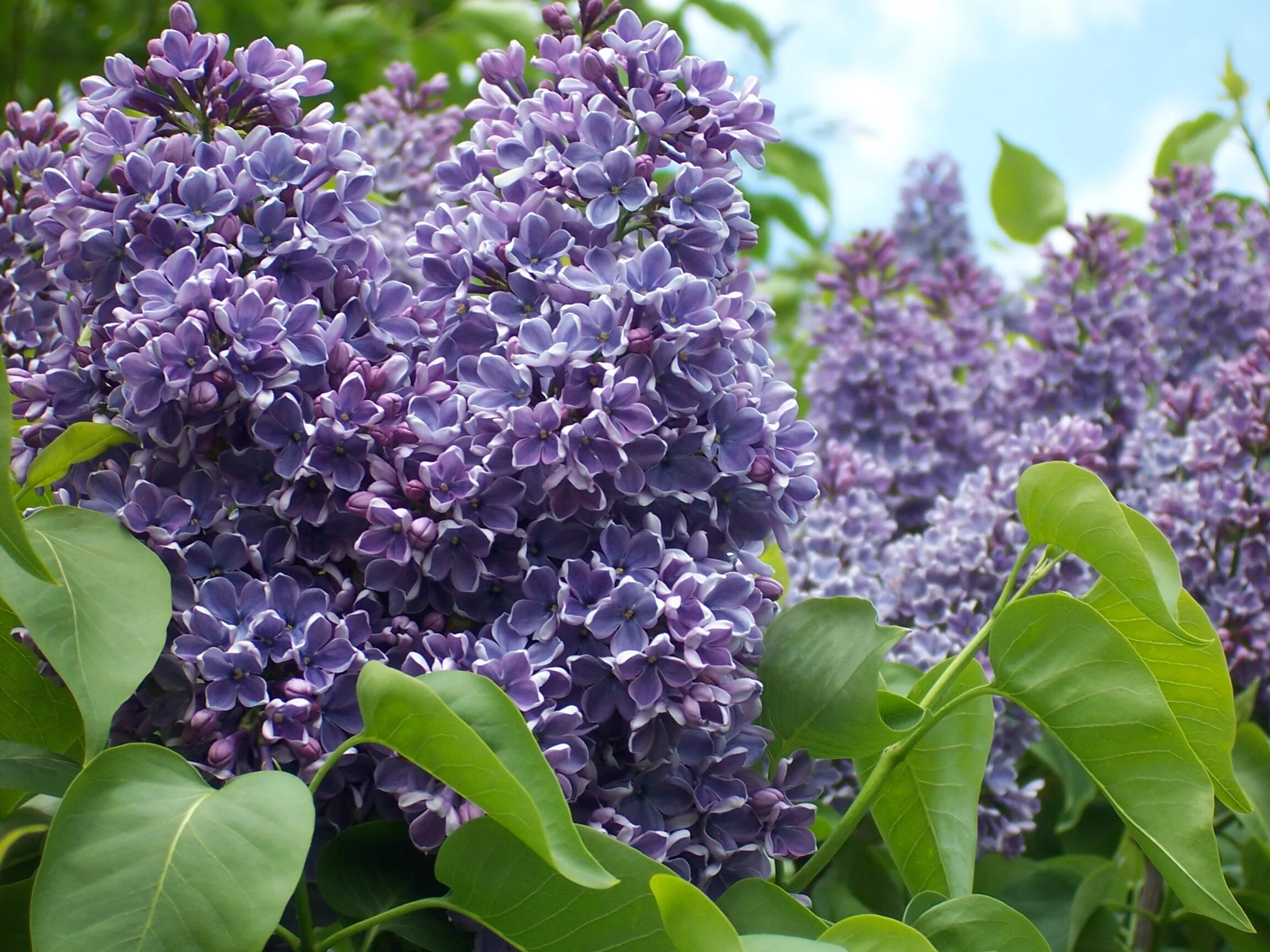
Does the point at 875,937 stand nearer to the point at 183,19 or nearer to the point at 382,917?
the point at 382,917

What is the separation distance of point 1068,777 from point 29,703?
802 mm

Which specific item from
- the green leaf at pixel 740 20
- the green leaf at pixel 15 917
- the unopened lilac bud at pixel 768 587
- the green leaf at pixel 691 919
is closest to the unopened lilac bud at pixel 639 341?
the unopened lilac bud at pixel 768 587

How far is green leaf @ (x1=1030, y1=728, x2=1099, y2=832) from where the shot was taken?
3.17ft

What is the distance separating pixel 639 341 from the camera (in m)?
0.53

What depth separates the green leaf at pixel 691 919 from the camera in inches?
15.8

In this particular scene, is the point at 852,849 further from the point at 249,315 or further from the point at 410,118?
the point at 410,118

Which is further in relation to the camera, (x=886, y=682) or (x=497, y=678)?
(x=886, y=682)

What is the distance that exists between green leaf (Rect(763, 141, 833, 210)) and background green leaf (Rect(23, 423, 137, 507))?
178cm

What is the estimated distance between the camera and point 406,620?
53 cm

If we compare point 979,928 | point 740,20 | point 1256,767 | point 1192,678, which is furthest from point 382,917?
point 740,20

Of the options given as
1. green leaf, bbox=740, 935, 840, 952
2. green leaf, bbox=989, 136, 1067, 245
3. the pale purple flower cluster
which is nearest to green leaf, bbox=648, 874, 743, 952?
green leaf, bbox=740, 935, 840, 952

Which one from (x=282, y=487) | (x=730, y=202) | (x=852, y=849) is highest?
(x=730, y=202)

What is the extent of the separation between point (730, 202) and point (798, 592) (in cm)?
43

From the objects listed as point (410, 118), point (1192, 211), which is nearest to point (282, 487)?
point (410, 118)
